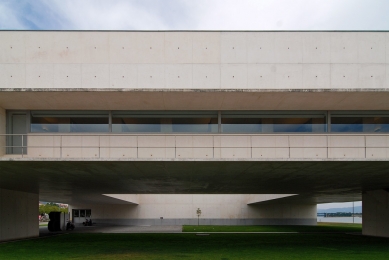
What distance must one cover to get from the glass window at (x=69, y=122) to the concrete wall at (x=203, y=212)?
102 feet

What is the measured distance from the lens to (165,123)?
13.9 m

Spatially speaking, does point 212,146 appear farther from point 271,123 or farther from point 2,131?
point 2,131

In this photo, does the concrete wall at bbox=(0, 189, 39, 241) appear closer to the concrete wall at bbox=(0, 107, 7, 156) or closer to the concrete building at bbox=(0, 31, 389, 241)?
the concrete building at bbox=(0, 31, 389, 241)

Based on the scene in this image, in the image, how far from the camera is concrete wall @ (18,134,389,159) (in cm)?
1351

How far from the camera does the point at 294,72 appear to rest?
13250mm

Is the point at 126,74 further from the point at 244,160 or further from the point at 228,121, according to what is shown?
the point at 244,160

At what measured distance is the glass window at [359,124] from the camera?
45.2 feet

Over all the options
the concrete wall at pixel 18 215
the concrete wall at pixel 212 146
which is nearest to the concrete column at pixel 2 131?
the concrete wall at pixel 212 146

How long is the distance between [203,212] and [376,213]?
2351cm

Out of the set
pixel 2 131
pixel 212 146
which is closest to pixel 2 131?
pixel 2 131

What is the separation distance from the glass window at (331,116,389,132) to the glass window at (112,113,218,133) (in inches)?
183

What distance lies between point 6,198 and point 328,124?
16542 millimetres

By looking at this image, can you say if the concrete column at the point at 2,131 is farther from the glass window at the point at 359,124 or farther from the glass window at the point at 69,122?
the glass window at the point at 359,124

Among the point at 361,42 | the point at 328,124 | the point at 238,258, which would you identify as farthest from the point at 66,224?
the point at 361,42
